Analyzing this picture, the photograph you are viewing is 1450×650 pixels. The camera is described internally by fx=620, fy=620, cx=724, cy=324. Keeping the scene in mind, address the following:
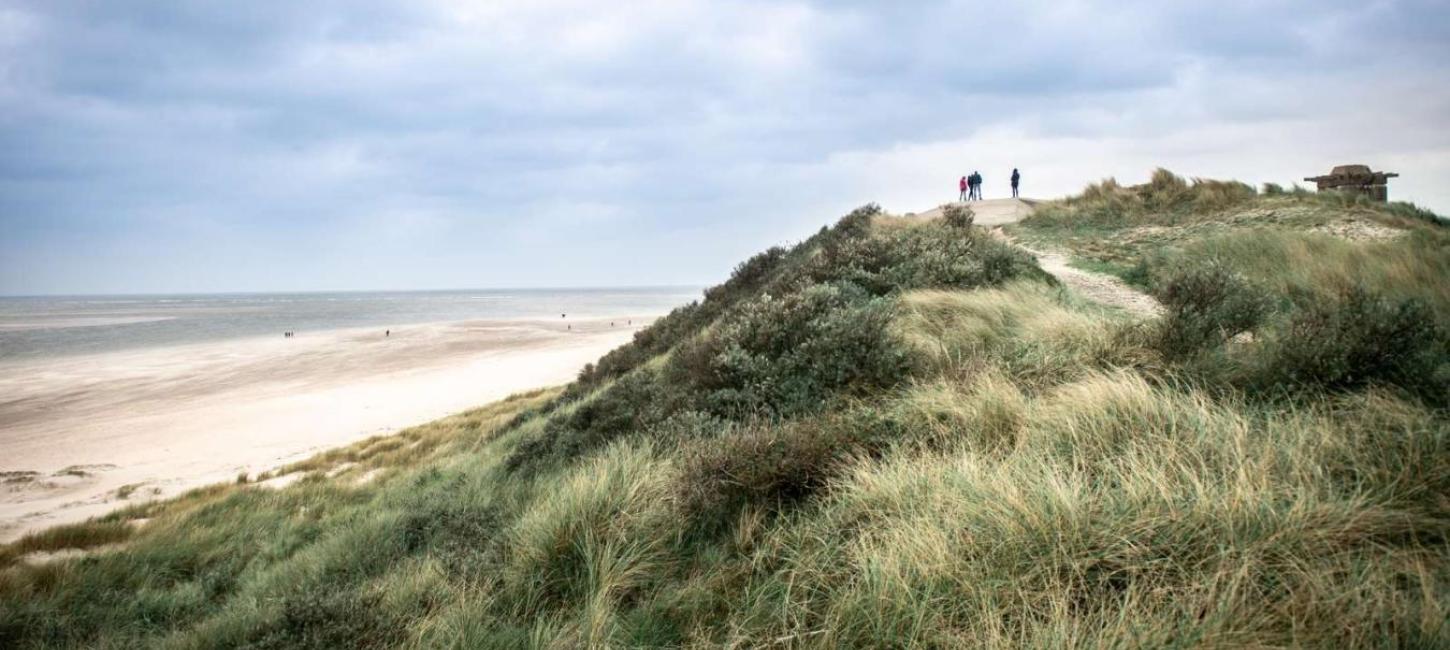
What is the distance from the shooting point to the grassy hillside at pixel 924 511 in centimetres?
252

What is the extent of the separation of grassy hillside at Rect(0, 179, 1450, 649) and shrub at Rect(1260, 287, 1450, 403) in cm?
2

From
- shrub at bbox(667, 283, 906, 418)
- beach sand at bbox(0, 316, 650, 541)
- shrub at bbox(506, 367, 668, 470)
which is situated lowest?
beach sand at bbox(0, 316, 650, 541)

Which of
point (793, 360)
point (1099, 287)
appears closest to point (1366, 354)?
point (793, 360)

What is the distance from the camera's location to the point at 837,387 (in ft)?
18.9

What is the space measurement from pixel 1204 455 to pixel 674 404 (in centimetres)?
453

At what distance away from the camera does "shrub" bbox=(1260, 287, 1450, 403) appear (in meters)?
4.09

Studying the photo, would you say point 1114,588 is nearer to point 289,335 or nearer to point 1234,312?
point 1234,312

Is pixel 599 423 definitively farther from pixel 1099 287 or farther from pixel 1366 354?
pixel 1099 287

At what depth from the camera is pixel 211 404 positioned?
2245 cm

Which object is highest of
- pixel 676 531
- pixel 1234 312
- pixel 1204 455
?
pixel 1234 312

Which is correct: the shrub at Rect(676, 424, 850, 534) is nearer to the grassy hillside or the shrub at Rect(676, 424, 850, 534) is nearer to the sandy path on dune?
the grassy hillside

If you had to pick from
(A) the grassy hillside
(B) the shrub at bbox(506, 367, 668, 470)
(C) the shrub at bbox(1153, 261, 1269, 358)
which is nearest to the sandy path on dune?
(C) the shrub at bbox(1153, 261, 1269, 358)

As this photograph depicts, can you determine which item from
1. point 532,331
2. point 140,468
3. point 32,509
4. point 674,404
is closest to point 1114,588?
point 674,404

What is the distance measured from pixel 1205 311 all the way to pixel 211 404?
28645 mm
